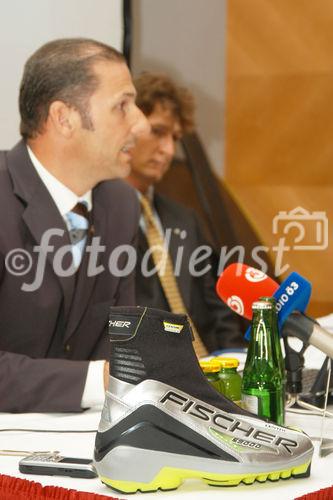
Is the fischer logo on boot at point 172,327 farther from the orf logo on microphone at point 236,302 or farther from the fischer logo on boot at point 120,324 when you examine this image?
the orf logo on microphone at point 236,302

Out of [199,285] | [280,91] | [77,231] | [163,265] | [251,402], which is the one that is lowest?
[199,285]

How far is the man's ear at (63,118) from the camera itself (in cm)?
215

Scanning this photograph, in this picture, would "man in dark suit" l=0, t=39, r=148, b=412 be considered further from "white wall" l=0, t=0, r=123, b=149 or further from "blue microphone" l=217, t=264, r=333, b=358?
"white wall" l=0, t=0, r=123, b=149

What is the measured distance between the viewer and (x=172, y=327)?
42.2 inches

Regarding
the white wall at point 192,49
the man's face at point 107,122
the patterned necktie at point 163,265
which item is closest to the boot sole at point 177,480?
the man's face at point 107,122

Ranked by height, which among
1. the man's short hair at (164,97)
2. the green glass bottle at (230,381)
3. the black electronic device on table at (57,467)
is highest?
the black electronic device on table at (57,467)

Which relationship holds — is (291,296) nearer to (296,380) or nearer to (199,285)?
(296,380)

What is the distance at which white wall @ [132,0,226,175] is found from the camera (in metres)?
3.90

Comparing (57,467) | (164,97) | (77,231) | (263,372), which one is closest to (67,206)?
(77,231)

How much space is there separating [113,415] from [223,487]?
160 millimetres

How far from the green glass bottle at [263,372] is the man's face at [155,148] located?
80.0 inches

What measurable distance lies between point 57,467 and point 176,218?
226 cm

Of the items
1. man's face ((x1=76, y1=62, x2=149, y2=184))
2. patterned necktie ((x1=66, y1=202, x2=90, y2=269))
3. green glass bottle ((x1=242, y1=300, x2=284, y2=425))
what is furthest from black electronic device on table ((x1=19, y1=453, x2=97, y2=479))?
man's face ((x1=76, y1=62, x2=149, y2=184))

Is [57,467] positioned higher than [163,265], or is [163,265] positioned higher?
[57,467]
